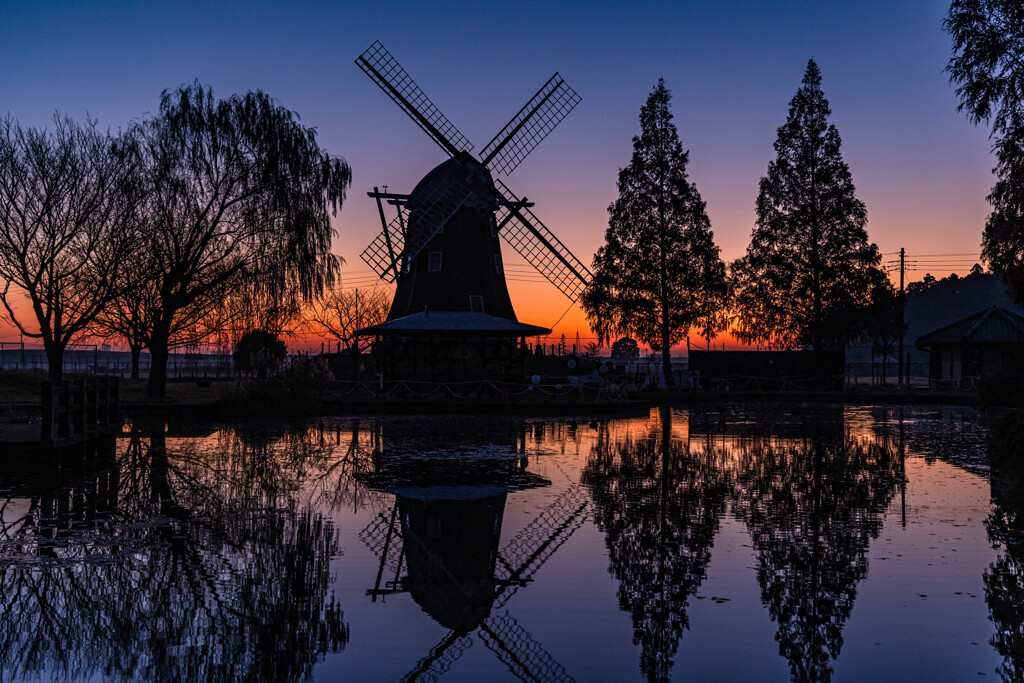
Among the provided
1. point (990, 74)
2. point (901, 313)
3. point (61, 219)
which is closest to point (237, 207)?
point (61, 219)

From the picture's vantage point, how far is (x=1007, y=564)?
8773mm

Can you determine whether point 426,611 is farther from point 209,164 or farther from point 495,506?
point 209,164

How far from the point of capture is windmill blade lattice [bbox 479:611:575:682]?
19.0 feet

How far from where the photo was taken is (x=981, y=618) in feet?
23.1

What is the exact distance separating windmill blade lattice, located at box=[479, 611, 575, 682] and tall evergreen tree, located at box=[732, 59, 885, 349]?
46.3m

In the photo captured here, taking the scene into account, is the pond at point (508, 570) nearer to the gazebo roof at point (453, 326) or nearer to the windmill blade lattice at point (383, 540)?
the windmill blade lattice at point (383, 540)

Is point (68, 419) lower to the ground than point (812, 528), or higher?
higher

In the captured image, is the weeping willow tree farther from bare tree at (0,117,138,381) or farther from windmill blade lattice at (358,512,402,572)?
windmill blade lattice at (358,512,402,572)

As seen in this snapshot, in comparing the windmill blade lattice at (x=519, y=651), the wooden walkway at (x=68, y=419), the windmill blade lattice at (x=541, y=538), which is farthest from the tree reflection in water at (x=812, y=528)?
the wooden walkway at (x=68, y=419)

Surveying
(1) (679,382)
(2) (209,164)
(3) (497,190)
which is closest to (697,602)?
(2) (209,164)

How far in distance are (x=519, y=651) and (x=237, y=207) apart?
30572 mm

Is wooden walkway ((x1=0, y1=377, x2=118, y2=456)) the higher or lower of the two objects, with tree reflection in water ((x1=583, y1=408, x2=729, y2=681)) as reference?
higher

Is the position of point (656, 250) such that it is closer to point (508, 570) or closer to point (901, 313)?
point (901, 313)

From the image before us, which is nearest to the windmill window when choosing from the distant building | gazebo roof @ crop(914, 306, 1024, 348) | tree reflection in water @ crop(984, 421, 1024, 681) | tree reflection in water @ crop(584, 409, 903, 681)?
tree reflection in water @ crop(584, 409, 903, 681)
